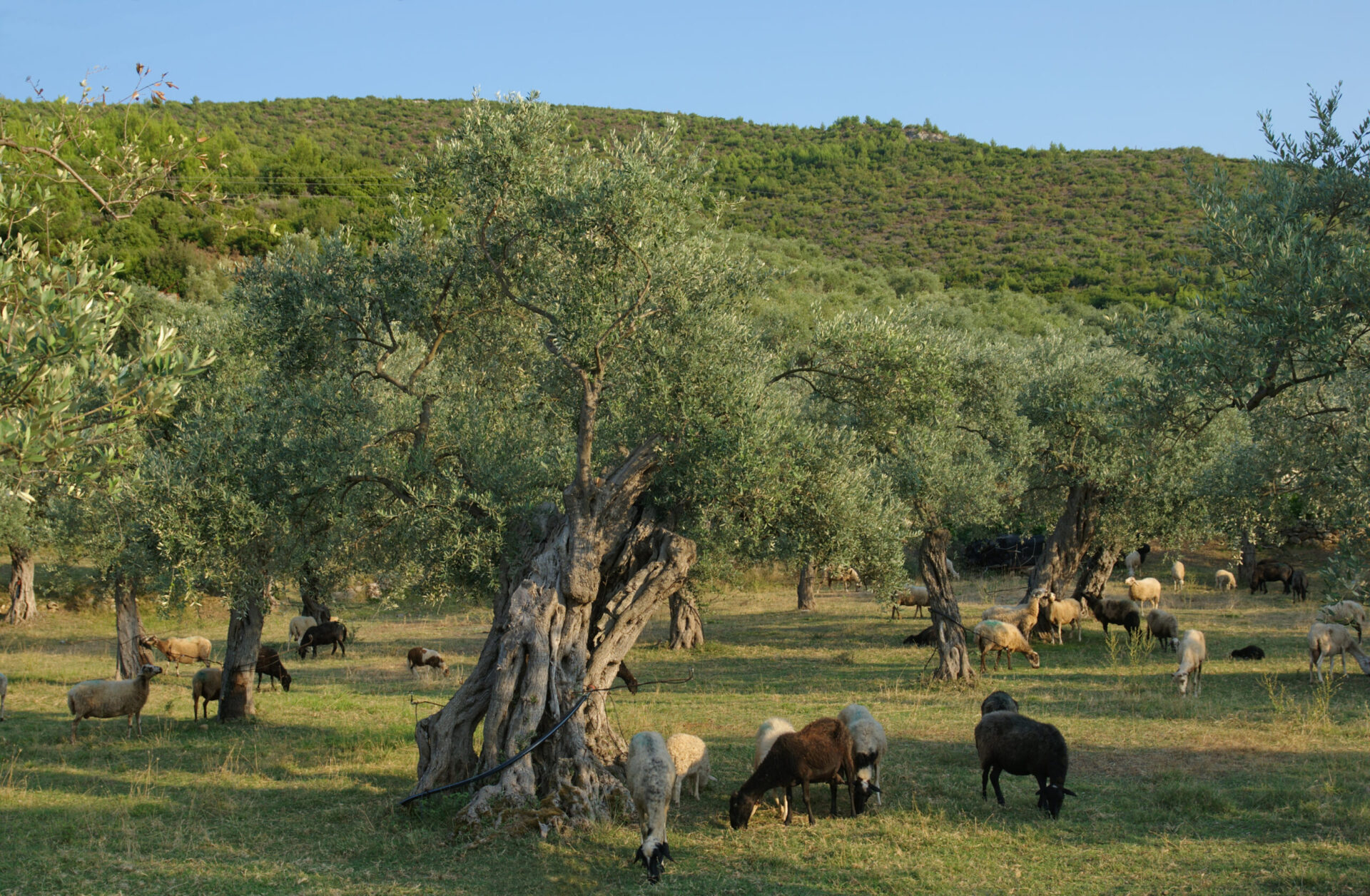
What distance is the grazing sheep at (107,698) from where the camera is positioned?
49.0ft

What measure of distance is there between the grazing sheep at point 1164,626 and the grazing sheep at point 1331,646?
3.97 meters

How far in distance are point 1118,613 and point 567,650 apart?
1905 cm

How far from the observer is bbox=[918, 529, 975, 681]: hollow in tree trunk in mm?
18750

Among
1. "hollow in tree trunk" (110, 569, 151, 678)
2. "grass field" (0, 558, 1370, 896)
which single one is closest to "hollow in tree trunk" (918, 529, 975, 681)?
"grass field" (0, 558, 1370, 896)

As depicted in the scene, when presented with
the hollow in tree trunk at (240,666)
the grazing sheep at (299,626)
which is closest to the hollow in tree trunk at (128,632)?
the hollow in tree trunk at (240,666)

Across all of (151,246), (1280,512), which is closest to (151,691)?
(1280,512)

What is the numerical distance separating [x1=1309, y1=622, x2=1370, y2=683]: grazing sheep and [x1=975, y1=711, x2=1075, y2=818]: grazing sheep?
10074mm

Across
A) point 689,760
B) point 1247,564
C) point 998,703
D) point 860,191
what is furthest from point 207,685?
point 860,191

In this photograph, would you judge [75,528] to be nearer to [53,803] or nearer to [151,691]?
[151,691]

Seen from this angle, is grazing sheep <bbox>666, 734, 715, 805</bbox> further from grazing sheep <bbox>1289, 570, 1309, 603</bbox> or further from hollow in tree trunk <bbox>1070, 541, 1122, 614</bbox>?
grazing sheep <bbox>1289, 570, 1309, 603</bbox>

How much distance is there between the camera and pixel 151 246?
57938 millimetres

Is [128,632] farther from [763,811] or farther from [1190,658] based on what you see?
[1190,658]

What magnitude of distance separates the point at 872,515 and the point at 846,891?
18.8 feet

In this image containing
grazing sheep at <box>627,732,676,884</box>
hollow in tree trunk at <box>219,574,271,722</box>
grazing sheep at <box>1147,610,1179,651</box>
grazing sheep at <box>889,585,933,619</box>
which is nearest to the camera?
grazing sheep at <box>627,732,676,884</box>
